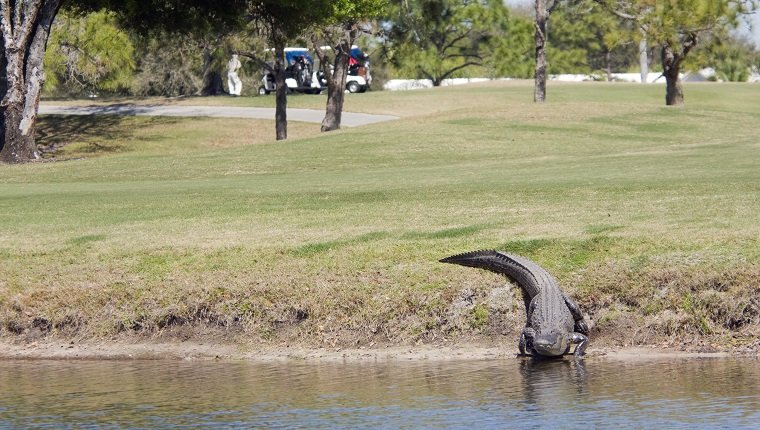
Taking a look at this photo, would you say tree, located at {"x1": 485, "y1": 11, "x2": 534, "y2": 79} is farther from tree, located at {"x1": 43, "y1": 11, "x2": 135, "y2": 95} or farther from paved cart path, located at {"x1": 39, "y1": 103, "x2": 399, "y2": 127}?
tree, located at {"x1": 43, "y1": 11, "x2": 135, "y2": 95}

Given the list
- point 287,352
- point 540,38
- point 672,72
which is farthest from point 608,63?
point 287,352

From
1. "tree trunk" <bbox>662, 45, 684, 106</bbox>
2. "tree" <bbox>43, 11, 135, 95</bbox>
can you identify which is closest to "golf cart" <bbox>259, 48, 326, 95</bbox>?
"tree" <bbox>43, 11, 135, 95</bbox>

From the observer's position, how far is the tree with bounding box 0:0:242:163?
29016 mm

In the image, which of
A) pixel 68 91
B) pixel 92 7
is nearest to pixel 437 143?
pixel 92 7

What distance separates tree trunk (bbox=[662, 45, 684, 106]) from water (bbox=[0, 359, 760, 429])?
3348 centimetres

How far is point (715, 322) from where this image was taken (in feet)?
33.1

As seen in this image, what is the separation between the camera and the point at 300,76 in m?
62.0

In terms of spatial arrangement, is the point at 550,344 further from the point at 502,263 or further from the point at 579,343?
the point at 502,263

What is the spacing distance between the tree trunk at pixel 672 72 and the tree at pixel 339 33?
10.5 meters

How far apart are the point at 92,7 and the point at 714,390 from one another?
25.4 m

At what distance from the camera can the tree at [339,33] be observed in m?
34.2

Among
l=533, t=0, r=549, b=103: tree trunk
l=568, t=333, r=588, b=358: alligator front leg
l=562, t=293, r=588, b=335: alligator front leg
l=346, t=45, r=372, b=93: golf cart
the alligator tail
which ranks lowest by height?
l=568, t=333, r=588, b=358: alligator front leg

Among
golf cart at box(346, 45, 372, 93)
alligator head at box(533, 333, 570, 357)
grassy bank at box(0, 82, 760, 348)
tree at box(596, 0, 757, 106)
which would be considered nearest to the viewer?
alligator head at box(533, 333, 570, 357)

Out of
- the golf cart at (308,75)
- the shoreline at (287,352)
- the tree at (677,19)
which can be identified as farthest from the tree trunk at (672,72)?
the shoreline at (287,352)
